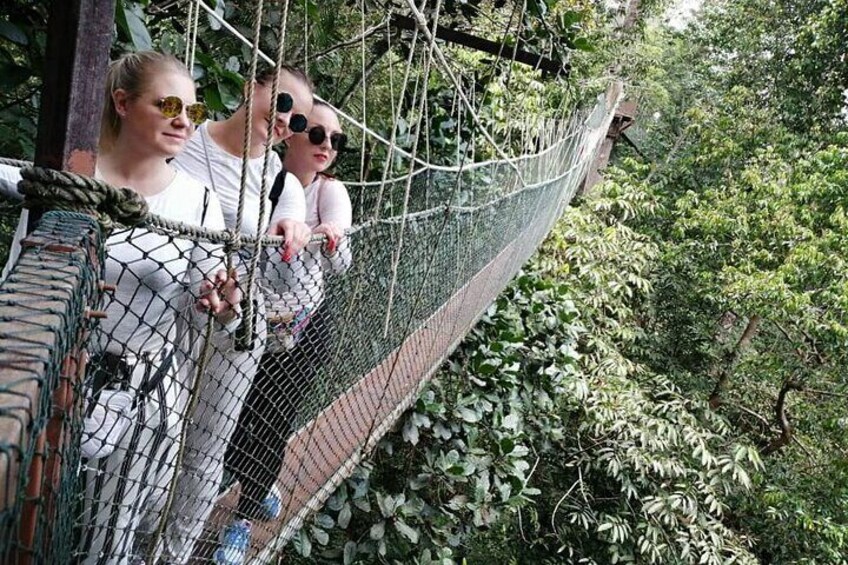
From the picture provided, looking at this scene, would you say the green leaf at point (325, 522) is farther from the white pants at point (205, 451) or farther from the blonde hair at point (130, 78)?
the blonde hair at point (130, 78)

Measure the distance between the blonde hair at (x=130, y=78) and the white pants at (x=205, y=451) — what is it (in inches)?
10.0

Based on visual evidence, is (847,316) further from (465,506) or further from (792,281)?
(465,506)

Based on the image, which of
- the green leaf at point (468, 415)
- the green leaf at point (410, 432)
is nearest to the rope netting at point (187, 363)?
the green leaf at point (410, 432)

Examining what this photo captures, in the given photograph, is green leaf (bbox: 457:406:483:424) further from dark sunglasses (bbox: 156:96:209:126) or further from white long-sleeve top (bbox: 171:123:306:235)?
dark sunglasses (bbox: 156:96:209:126)

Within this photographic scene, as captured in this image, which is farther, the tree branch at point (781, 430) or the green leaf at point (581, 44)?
the tree branch at point (781, 430)

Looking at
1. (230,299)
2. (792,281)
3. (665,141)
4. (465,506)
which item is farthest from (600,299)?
(665,141)

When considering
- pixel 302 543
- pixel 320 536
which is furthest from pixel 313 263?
pixel 320 536

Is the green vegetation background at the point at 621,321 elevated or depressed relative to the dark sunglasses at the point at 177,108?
depressed

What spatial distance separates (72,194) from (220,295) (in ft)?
0.76

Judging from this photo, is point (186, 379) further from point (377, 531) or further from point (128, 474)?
point (377, 531)

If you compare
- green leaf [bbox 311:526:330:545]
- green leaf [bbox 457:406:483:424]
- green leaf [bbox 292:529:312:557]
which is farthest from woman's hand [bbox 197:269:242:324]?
green leaf [bbox 457:406:483:424]

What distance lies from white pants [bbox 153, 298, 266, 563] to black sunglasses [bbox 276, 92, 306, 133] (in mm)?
235

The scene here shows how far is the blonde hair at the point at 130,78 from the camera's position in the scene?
2.28ft

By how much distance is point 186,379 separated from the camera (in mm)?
783
